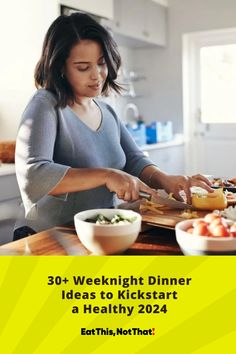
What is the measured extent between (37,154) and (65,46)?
160 mm

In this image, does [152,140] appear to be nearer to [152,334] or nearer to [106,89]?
[106,89]

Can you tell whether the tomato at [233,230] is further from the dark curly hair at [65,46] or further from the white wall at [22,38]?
the white wall at [22,38]

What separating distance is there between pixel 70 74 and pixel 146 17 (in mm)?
1888

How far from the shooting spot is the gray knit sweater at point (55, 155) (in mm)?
574

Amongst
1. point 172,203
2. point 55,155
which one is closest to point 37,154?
point 55,155

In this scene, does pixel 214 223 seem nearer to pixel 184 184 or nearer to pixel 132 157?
pixel 184 184

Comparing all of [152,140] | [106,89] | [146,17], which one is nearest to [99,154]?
[106,89]

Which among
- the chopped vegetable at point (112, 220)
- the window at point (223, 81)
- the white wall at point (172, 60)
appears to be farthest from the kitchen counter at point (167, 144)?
the chopped vegetable at point (112, 220)

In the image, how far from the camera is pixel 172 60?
102 inches

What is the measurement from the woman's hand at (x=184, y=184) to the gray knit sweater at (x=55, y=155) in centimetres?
9

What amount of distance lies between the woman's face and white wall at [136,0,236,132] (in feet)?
6.39

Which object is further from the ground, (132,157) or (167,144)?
(132,157)

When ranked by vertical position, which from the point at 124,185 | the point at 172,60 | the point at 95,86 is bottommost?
the point at 124,185

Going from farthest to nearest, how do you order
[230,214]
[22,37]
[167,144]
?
[167,144]
[22,37]
[230,214]
